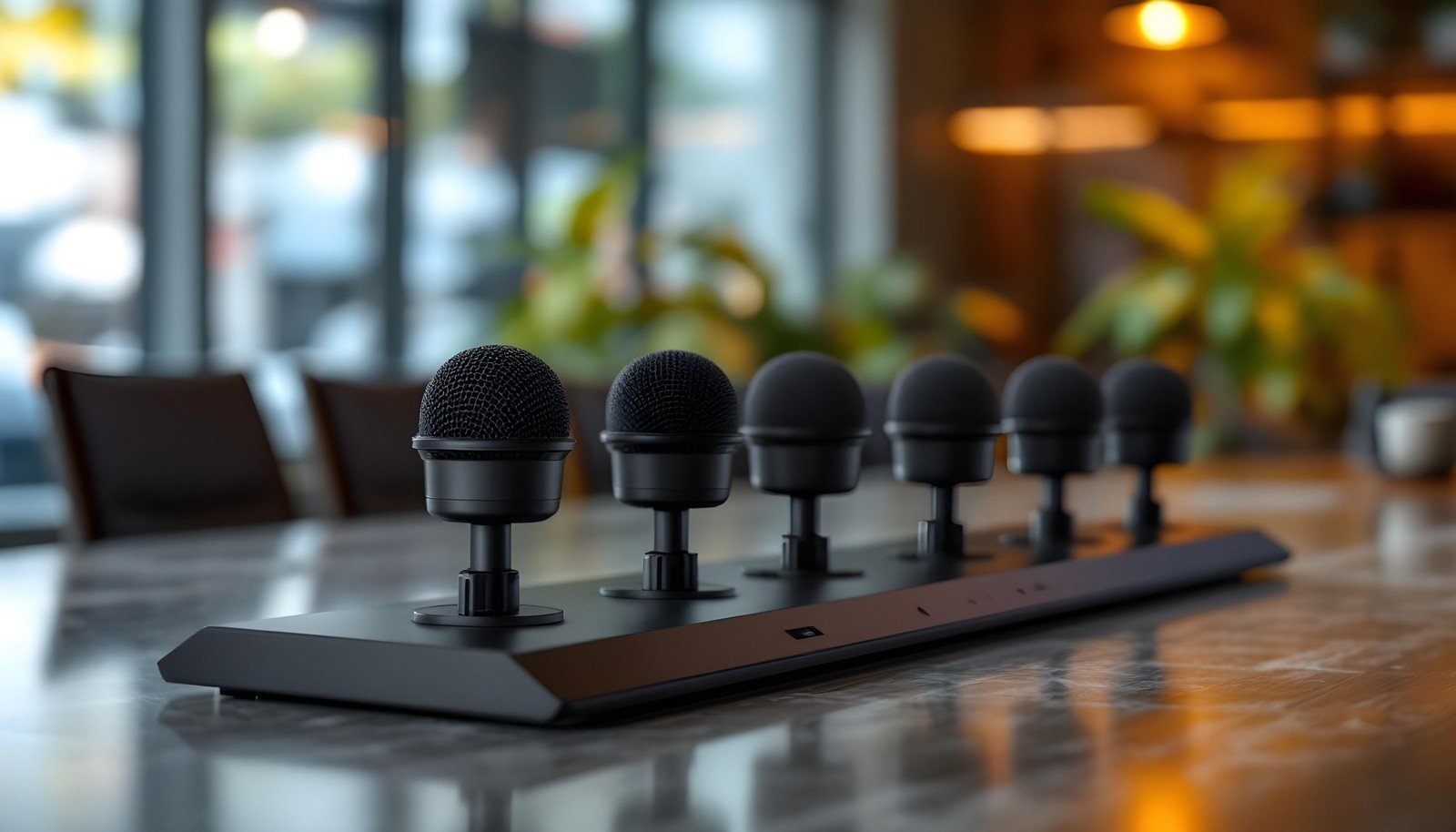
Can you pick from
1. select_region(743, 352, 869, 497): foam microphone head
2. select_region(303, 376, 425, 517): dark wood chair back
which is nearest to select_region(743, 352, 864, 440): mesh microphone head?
select_region(743, 352, 869, 497): foam microphone head

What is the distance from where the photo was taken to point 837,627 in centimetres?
87

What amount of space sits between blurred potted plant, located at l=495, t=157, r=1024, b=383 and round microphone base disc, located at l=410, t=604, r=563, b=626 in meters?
4.72

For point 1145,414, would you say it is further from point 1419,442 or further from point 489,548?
point 1419,442

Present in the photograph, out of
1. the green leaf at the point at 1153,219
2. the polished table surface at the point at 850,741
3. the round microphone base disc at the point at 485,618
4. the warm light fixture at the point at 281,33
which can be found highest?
the warm light fixture at the point at 281,33

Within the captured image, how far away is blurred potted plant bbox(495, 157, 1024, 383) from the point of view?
562cm

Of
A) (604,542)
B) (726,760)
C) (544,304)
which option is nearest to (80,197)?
(544,304)

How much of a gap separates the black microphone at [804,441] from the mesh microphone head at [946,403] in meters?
0.09

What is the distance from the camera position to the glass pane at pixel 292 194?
17.4ft

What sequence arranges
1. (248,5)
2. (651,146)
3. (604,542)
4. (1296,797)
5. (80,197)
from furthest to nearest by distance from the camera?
(651,146) < (248,5) < (80,197) < (604,542) < (1296,797)

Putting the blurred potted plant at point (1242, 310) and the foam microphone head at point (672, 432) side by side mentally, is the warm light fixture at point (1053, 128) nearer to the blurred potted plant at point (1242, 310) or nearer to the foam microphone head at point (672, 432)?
the blurred potted plant at point (1242, 310)

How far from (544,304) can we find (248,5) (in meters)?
1.33

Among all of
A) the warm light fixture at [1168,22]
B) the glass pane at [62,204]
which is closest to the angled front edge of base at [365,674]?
the warm light fixture at [1168,22]

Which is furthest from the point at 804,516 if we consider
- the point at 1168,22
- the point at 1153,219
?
the point at 1153,219

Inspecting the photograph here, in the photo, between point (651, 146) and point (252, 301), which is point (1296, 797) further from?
point (651, 146)
